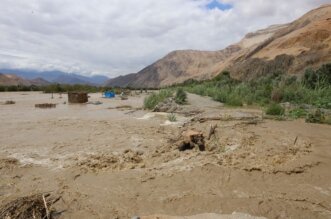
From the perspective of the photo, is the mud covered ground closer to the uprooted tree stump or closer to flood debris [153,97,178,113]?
the uprooted tree stump

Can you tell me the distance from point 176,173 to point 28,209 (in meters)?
2.01

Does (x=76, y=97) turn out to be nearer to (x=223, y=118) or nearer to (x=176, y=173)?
(x=223, y=118)

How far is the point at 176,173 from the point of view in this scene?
4.67 m

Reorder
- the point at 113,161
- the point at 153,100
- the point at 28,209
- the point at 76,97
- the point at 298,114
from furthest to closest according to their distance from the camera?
the point at 76,97, the point at 153,100, the point at 298,114, the point at 113,161, the point at 28,209

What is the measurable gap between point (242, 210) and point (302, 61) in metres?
36.4

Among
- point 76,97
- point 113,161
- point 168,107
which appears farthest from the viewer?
point 76,97

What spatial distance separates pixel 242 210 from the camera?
3.46m

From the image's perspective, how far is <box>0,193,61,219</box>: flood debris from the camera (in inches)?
132

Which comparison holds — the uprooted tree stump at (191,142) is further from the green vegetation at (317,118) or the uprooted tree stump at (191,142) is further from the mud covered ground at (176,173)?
the green vegetation at (317,118)

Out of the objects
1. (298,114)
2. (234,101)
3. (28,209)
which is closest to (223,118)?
(298,114)

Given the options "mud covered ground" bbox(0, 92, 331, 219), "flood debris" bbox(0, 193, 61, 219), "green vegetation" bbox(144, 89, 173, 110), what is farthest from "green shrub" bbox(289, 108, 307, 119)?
"flood debris" bbox(0, 193, 61, 219)

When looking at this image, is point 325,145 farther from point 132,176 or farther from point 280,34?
point 280,34

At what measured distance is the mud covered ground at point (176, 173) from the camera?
3598 millimetres

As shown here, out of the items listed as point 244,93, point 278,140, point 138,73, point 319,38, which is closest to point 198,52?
point 138,73
